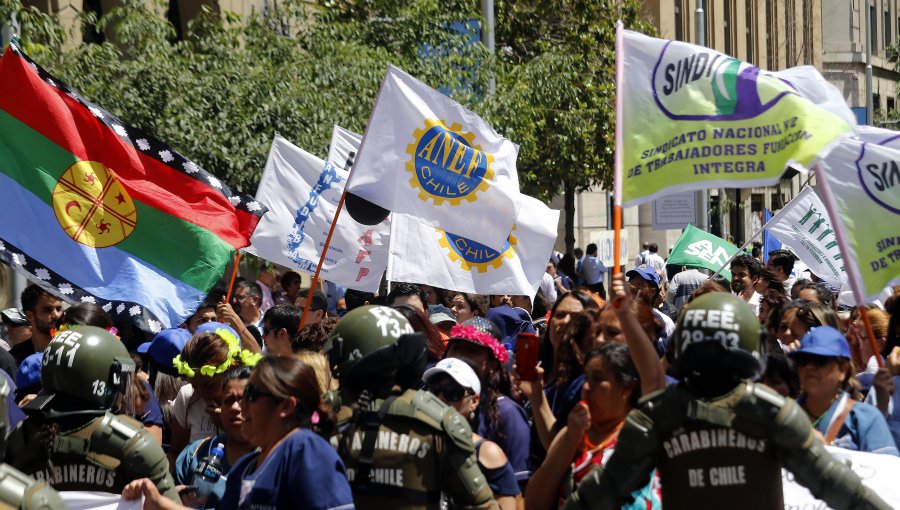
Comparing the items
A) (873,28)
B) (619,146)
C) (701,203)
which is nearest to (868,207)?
(619,146)

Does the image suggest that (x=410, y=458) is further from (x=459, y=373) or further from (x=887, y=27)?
(x=887, y=27)

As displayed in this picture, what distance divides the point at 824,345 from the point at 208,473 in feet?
8.59

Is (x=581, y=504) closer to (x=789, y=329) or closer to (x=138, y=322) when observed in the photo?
(x=789, y=329)

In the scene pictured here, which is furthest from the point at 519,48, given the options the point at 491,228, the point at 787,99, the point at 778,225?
the point at 787,99

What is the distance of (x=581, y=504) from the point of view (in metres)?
3.96

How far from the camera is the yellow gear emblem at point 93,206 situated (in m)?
7.54

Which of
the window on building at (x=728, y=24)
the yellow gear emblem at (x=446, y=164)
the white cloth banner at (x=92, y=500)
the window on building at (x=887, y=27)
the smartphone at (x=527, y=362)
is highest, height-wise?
the window on building at (x=887, y=27)

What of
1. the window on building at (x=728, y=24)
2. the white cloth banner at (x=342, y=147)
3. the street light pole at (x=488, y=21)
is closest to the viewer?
the white cloth banner at (x=342, y=147)

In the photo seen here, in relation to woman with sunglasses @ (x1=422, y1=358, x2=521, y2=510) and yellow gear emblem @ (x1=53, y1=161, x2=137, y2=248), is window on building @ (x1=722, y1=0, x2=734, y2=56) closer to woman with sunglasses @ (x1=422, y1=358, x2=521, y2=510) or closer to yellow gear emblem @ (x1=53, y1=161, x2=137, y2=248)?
yellow gear emblem @ (x1=53, y1=161, x2=137, y2=248)

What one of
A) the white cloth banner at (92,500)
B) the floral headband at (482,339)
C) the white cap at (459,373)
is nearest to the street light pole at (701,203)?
the floral headband at (482,339)

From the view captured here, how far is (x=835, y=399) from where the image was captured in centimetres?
527

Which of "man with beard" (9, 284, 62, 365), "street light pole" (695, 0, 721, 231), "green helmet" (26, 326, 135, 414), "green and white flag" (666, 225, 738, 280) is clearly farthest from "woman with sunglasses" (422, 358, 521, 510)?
"street light pole" (695, 0, 721, 231)

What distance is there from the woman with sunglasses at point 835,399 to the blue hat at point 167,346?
3272 millimetres

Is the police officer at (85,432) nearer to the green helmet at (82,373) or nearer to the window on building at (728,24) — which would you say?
the green helmet at (82,373)
